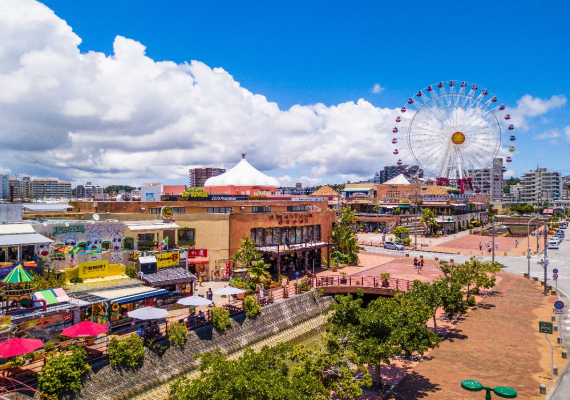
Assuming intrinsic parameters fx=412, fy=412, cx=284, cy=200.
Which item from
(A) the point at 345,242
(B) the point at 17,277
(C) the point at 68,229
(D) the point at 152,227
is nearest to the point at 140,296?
(B) the point at 17,277

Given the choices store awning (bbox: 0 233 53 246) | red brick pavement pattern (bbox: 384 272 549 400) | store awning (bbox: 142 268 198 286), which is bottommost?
red brick pavement pattern (bbox: 384 272 549 400)

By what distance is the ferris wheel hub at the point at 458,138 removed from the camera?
86.1 metres

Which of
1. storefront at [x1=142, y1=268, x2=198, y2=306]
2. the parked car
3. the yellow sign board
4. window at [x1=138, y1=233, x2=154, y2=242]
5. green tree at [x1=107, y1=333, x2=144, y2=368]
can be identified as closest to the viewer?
green tree at [x1=107, y1=333, x2=144, y2=368]

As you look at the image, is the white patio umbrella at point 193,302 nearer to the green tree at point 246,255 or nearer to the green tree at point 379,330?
the green tree at point 379,330

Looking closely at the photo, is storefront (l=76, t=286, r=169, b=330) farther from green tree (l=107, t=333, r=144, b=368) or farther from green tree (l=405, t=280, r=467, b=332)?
green tree (l=405, t=280, r=467, b=332)

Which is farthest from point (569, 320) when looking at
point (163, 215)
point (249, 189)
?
point (249, 189)

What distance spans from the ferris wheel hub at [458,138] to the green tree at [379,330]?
72.0m

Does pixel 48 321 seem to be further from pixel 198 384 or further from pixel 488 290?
pixel 488 290

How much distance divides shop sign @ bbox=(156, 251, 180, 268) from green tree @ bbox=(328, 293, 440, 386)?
1717 cm

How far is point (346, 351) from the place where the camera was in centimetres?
1955

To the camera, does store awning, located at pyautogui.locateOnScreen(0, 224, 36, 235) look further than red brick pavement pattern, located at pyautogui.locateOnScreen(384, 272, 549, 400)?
Yes

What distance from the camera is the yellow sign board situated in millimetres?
29562

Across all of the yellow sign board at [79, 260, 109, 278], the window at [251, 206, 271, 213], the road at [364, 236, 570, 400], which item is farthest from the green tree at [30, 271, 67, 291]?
the road at [364, 236, 570, 400]

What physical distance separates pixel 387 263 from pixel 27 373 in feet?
149
